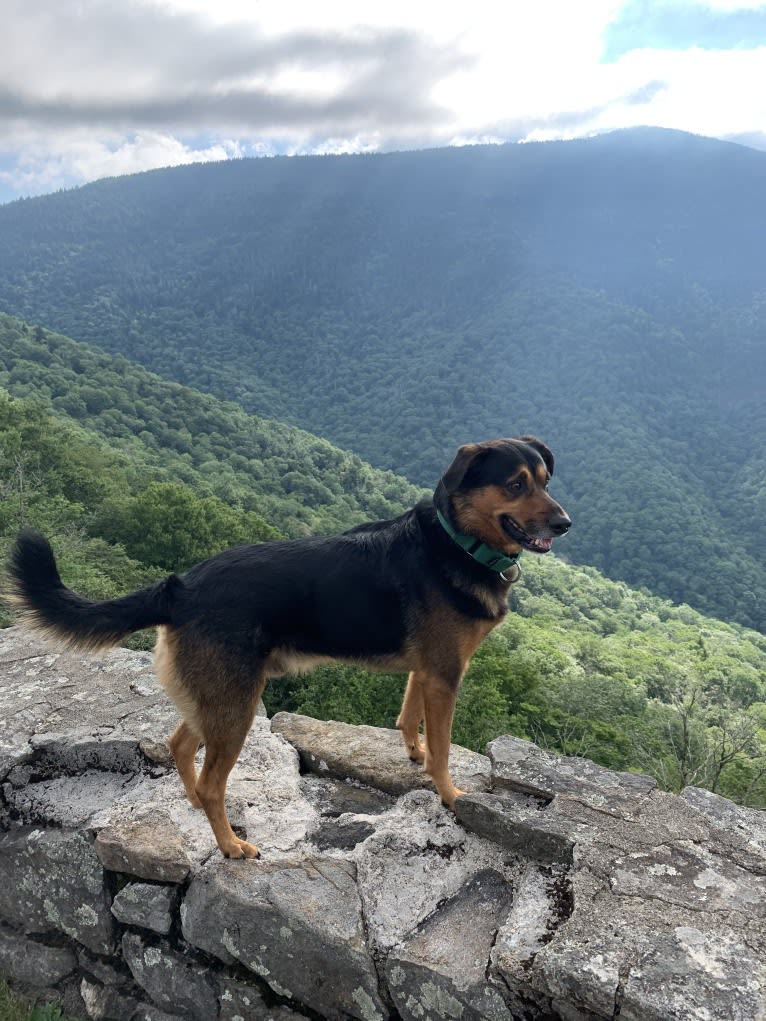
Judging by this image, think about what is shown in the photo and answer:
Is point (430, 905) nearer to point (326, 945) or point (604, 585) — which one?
point (326, 945)

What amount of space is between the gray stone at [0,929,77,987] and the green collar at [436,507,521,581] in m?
3.55

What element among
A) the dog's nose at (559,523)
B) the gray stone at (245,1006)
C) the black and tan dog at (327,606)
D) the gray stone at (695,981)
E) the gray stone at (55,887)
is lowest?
the gray stone at (245,1006)

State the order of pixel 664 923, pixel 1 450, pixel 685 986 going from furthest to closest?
pixel 1 450 < pixel 664 923 < pixel 685 986

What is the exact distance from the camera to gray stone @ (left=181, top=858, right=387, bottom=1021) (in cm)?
363

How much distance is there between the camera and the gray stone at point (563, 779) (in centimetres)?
445

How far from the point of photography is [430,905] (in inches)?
154

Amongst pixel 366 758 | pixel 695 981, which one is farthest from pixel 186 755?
pixel 695 981

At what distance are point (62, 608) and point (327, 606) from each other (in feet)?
5.02

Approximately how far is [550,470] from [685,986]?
2.96 metres

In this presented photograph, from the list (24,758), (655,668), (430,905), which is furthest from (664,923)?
(655,668)

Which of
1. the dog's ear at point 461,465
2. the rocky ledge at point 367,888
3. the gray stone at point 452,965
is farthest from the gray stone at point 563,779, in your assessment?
the dog's ear at point 461,465

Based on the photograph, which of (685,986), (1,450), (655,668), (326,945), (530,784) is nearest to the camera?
(685,986)

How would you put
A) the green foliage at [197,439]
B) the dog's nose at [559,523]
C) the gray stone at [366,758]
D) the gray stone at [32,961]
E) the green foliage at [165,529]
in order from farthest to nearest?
1. the green foliage at [197,439]
2. the green foliage at [165,529]
3. the gray stone at [366,758]
4. the gray stone at [32,961]
5. the dog's nose at [559,523]

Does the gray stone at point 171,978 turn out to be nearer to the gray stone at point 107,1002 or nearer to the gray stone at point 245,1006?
the gray stone at point 245,1006
